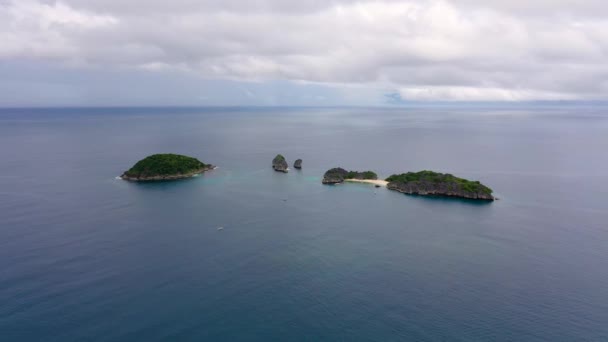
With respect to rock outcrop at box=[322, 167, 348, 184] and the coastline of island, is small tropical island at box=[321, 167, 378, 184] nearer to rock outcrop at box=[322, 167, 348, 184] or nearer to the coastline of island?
rock outcrop at box=[322, 167, 348, 184]

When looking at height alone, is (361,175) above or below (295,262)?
above

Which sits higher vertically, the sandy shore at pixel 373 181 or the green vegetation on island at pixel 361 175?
the green vegetation on island at pixel 361 175

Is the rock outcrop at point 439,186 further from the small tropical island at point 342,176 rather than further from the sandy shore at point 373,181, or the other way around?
the small tropical island at point 342,176

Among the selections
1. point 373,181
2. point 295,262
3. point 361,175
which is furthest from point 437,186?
point 295,262

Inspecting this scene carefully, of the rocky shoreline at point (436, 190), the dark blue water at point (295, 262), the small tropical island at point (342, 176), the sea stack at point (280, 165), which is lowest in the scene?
the dark blue water at point (295, 262)

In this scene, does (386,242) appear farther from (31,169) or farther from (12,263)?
(31,169)

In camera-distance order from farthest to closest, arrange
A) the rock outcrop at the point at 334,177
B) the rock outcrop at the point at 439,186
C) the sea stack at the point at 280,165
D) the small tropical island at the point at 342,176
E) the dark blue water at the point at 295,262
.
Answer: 1. the sea stack at the point at 280,165
2. the small tropical island at the point at 342,176
3. the rock outcrop at the point at 334,177
4. the rock outcrop at the point at 439,186
5. the dark blue water at the point at 295,262

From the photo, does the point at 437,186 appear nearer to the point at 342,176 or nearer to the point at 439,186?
the point at 439,186

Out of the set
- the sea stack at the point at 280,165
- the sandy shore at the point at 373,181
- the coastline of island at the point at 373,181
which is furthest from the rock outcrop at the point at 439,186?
the sea stack at the point at 280,165

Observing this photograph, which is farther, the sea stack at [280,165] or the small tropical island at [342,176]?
the sea stack at [280,165]
